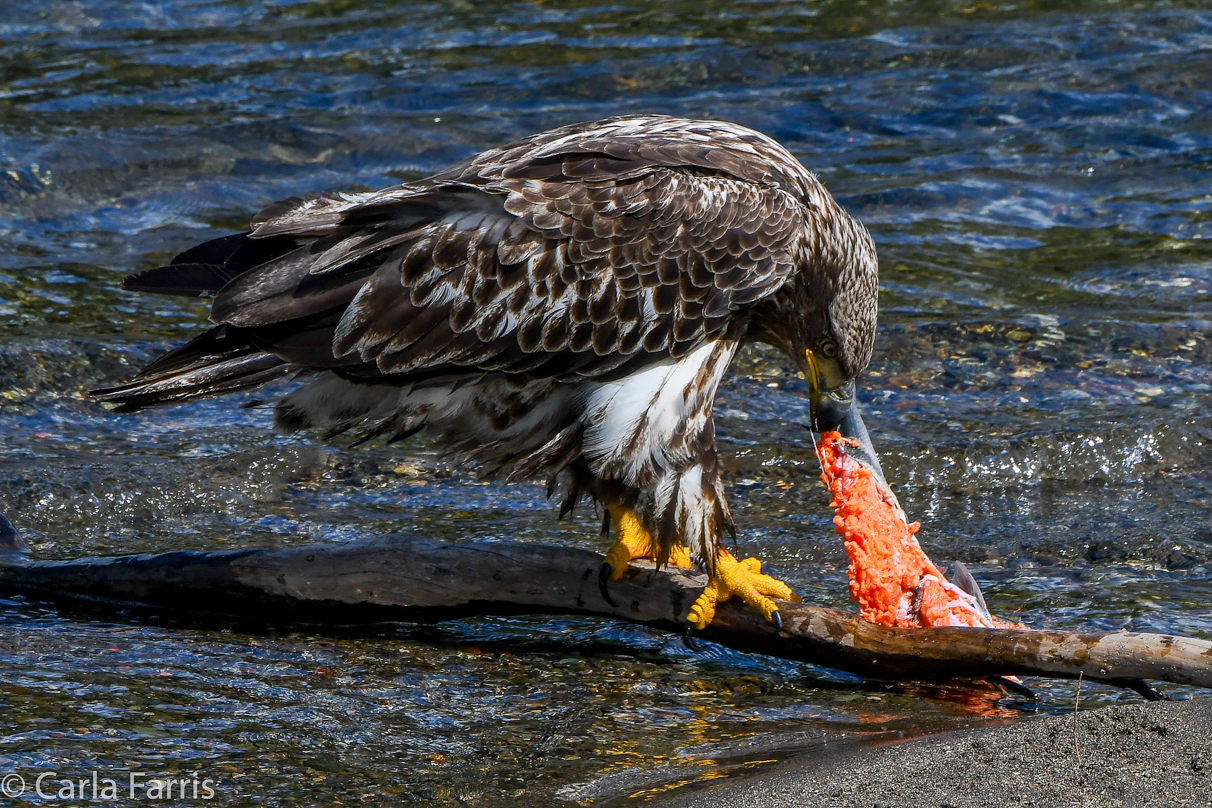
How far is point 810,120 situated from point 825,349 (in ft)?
19.4

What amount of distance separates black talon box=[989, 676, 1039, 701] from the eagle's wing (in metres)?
1.50

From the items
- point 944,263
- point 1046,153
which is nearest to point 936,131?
point 1046,153

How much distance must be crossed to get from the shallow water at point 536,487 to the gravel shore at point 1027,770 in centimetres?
32

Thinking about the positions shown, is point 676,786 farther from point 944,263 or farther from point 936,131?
point 936,131

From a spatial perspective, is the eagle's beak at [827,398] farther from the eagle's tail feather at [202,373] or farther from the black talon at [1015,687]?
the eagle's tail feather at [202,373]

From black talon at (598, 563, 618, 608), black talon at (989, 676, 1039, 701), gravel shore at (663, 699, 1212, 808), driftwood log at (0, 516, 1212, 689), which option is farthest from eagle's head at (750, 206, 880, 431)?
gravel shore at (663, 699, 1212, 808)

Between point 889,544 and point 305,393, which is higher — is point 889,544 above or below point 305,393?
below

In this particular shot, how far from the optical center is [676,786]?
3791mm

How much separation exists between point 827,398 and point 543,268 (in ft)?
3.71

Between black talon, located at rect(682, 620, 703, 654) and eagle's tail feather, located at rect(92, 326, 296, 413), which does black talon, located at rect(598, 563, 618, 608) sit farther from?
eagle's tail feather, located at rect(92, 326, 296, 413)

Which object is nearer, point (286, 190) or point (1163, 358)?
point (1163, 358)

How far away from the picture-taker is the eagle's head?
5.19 meters

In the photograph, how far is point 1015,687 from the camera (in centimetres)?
433

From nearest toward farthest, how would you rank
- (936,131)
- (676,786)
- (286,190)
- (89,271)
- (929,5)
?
(676,786) < (89,271) < (286,190) < (936,131) < (929,5)
